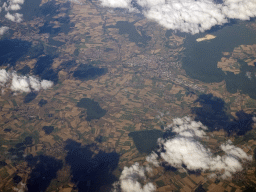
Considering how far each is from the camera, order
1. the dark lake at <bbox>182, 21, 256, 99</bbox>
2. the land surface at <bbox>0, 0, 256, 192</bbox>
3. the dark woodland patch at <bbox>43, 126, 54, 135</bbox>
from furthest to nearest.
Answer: the dark lake at <bbox>182, 21, 256, 99</bbox>
the dark woodland patch at <bbox>43, 126, 54, 135</bbox>
the land surface at <bbox>0, 0, 256, 192</bbox>

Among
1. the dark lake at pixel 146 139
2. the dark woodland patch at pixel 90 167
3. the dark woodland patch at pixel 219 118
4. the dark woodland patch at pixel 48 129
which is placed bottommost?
the dark woodland patch at pixel 48 129

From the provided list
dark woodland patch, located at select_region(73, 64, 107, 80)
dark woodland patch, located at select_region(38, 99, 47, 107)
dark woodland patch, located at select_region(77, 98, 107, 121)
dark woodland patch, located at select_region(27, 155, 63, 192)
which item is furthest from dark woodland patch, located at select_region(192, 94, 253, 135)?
dark woodland patch, located at select_region(38, 99, 47, 107)

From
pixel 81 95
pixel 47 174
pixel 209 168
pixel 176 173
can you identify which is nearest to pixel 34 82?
Result: pixel 81 95

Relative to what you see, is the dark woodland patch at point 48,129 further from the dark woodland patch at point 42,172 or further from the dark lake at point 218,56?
the dark lake at point 218,56

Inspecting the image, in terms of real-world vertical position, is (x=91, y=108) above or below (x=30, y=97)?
above

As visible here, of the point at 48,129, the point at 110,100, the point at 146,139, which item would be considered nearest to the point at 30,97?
the point at 48,129

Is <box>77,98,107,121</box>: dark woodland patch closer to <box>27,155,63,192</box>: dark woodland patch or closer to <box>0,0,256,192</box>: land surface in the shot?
<box>0,0,256,192</box>: land surface

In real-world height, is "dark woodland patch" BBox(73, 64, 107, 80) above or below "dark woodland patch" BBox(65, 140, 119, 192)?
above

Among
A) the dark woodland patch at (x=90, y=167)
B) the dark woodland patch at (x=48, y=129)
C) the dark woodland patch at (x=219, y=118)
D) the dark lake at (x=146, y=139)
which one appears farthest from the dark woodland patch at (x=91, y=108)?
the dark woodland patch at (x=219, y=118)

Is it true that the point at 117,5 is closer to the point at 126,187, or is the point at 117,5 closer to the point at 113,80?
the point at 113,80

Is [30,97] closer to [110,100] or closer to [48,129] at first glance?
[48,129]

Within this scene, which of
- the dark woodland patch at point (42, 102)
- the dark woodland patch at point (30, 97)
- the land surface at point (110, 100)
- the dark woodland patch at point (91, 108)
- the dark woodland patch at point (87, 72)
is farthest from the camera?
the dark woodland patch at point (87, 72)
